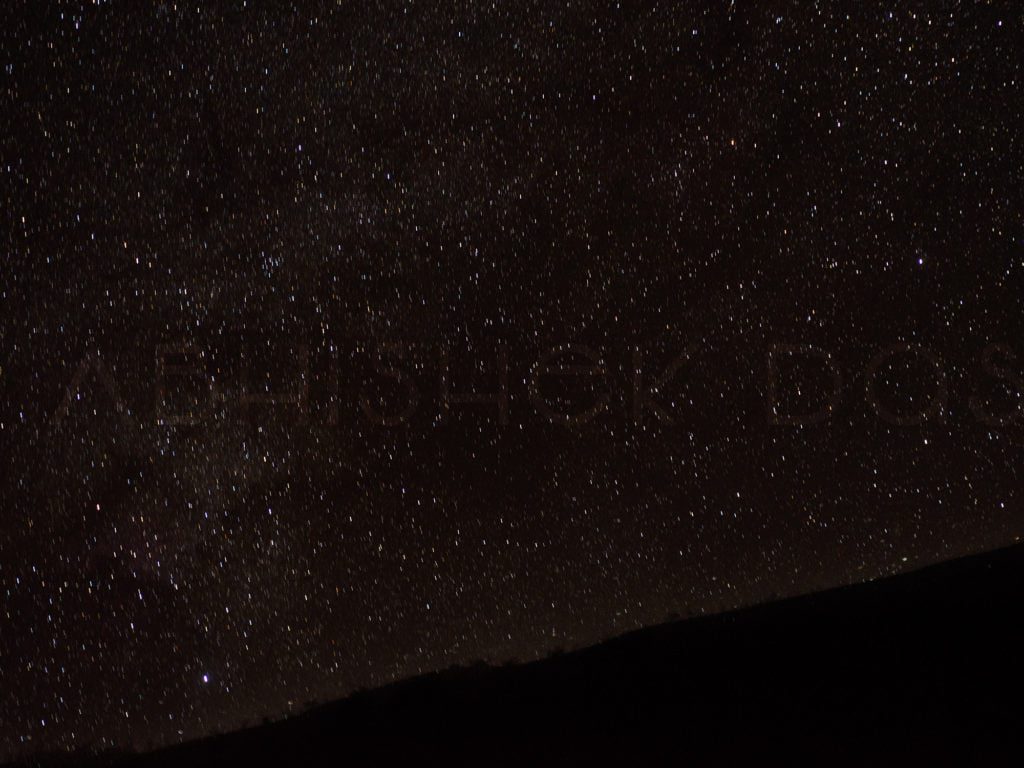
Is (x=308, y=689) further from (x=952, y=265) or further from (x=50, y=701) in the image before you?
(x=952, y=265)

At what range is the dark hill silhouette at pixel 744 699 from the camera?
1.42 ft

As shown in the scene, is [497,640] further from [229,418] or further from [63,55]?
[63,55]

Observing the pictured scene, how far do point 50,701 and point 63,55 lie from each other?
0.32m

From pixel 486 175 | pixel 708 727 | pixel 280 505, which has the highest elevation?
pixel 486 175

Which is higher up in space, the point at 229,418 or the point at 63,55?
the point at 63,55

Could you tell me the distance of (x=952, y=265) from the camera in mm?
497

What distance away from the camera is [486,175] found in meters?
0.47

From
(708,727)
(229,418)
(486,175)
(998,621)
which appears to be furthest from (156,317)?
(998,621)

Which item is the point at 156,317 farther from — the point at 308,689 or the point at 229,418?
the point at 308,689

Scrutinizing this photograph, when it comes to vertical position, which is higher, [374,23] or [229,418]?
[374,23]

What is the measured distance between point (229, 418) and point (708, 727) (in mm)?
273

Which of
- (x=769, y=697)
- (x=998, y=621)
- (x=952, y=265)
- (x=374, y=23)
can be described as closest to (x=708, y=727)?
(x=769, y=697)

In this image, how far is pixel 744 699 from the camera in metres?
0.45

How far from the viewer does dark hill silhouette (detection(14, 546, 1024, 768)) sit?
1.42ft
